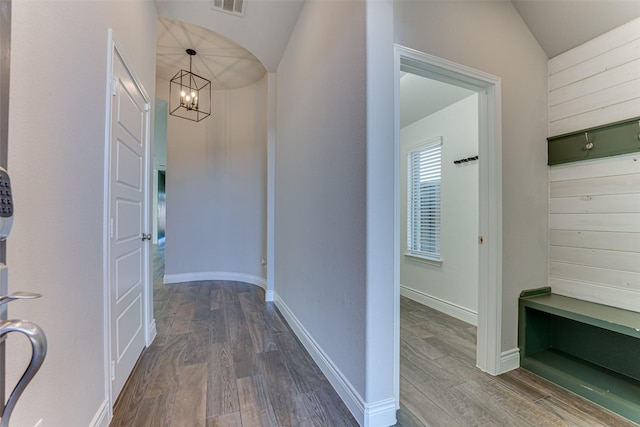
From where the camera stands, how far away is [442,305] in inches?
127

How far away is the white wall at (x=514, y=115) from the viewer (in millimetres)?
1837

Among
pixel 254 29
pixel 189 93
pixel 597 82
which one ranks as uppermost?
pixel 254 29

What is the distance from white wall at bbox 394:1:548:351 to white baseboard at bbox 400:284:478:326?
87 cm

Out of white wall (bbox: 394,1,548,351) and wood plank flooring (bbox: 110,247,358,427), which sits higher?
white wall (bbox: 394,1,548,351)

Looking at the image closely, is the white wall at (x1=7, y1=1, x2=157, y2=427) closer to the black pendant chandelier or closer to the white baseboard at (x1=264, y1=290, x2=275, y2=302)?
the white baseboard at (x1=264, y1=290, x2=275, y2=302)

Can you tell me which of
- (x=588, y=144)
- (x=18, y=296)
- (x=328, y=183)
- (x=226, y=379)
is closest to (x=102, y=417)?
(x=226, y=379)

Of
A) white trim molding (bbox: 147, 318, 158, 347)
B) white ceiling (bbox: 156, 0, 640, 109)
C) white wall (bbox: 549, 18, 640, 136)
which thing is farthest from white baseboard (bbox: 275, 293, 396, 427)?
white ceiling (bbox: 156, 0, 640, 109)

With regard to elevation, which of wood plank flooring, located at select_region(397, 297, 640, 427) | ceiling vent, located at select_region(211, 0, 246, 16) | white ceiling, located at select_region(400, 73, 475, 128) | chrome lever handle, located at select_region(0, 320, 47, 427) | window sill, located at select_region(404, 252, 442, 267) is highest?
Answer: ceiling vent, located at select_region(211, 0, 246, 16)

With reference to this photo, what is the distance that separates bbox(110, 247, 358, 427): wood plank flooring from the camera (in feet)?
4.91

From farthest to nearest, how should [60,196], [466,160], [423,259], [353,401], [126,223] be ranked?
1. [423,259]
2. [466,160]
3. [126,223]
4. [353,401]
5. [60,196]

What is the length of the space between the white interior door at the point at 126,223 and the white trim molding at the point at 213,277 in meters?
2.18

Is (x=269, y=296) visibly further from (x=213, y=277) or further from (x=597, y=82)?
(x=597, y=82)

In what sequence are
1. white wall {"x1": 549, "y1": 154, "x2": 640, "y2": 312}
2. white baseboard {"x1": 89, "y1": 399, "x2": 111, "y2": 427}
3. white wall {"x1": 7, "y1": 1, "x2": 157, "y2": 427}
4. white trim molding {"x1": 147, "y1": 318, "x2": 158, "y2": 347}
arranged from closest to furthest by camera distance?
white wall {"x1": 7, "y1": 1, "x2": 157, "y2": 427} < white baseboard {"x1": 89, "y1": 399, "x2": 111, "y2": 427} < white wall {"x1": 549, "y1": 154, "x2": 640, "y2": 312} < white trim molding {"x1": 147, "y1": 318, "x2": 158, "y2": 347}

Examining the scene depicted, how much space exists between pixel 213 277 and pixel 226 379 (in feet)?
9.70
